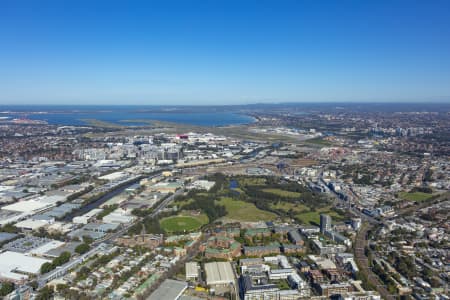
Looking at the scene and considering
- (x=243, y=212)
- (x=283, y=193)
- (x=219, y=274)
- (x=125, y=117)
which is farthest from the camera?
(x=125, y=117)

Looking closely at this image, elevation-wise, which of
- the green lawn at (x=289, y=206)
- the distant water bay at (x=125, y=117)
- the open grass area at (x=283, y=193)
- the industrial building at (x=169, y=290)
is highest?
the distant water bay at (x=125, y=117)

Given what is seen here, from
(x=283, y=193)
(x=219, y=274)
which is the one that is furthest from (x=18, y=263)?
(x=283, y=193)

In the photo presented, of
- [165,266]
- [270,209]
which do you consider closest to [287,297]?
[165,266]

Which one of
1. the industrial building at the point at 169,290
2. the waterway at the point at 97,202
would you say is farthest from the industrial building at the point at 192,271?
the waterway at the point at 97,202

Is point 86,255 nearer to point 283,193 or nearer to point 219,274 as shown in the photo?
point 219,274

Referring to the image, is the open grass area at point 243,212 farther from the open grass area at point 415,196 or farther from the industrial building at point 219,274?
the open grass area at point 415,196

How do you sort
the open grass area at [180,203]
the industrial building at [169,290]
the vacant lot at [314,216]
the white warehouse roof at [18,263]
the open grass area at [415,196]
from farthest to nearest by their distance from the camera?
the open grass area at [415,196]
the open grass area at [180,203]
the vacant lot at [314,216]
the white warehouse roof at [18,263]
the industrial building at [169,290]
